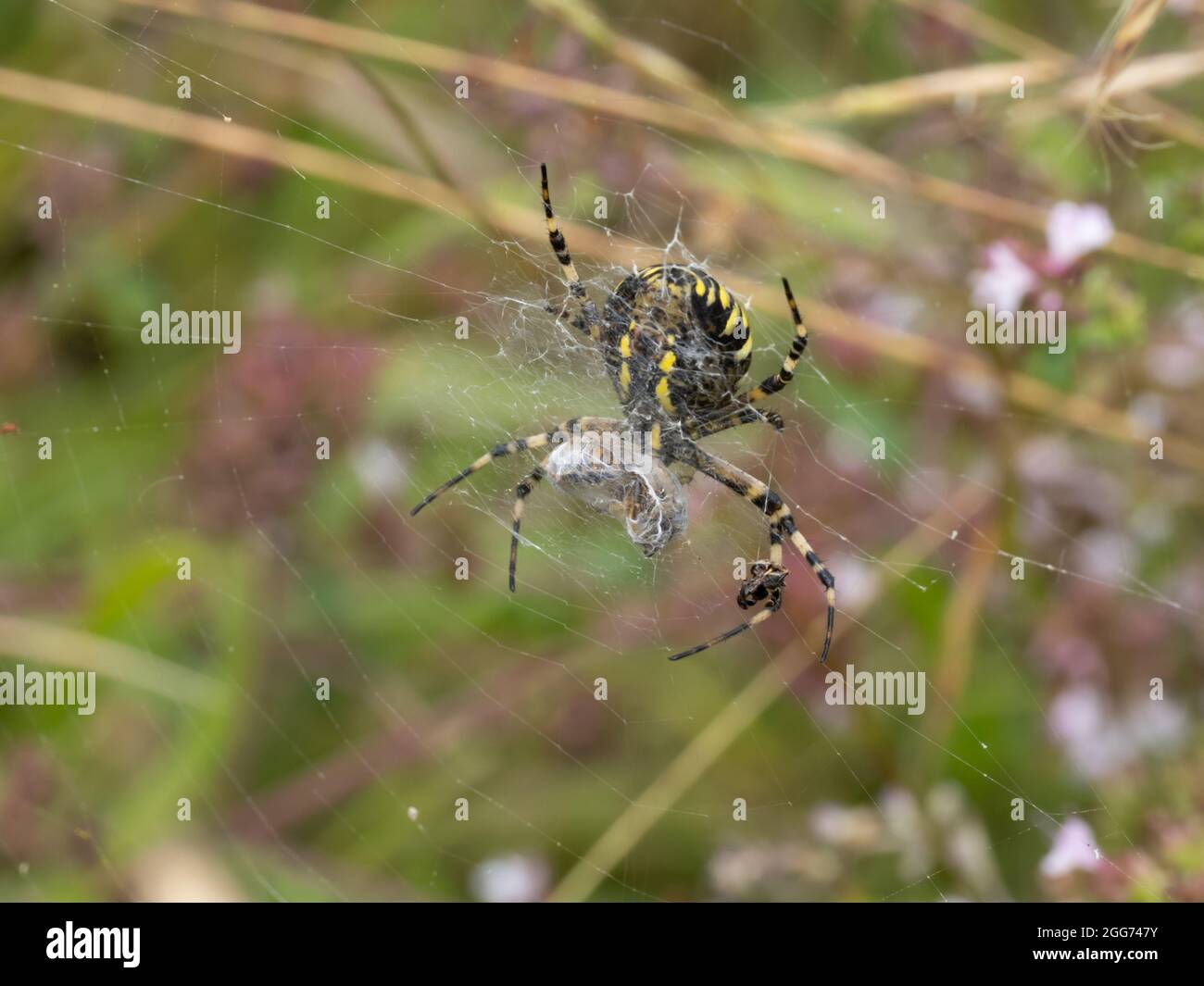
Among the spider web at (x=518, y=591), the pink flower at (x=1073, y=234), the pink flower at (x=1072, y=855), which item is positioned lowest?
the pink flower at (x=1072, y=855)

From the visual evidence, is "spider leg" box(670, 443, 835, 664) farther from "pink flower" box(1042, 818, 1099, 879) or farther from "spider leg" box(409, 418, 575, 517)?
"pink flower" box(1042, 818, 1099, 879)

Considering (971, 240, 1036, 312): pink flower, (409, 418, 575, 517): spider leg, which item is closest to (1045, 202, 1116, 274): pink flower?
(971, 240, 1036, 312): pink flower

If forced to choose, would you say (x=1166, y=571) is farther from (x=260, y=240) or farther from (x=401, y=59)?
(x=260, y=240)

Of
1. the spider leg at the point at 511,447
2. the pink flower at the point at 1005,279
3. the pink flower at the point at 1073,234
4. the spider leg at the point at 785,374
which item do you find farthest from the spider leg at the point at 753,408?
the pink flower at the point at 1073,234

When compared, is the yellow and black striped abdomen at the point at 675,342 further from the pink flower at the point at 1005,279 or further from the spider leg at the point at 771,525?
the pink flower at the point at 1005,279

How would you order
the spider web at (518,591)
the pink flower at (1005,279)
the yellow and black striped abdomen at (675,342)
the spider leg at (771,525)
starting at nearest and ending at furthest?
the yellow and black striped abdomen at (675,342), the spider leg at (771,525), the pink flower at (1005,279), the spider web at (518,591)

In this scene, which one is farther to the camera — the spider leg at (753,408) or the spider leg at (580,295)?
the spider leg at (580,295)
